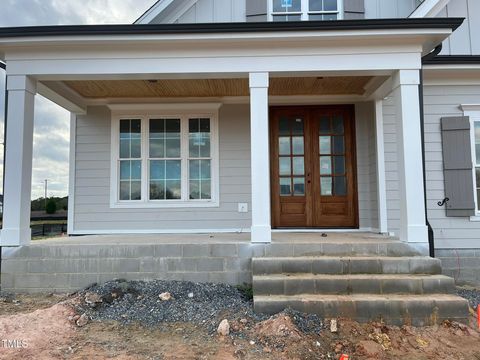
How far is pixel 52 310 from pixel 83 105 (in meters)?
3.76

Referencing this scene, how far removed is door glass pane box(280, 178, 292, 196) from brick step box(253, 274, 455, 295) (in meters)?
2.49

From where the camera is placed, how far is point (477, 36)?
6.02 metres

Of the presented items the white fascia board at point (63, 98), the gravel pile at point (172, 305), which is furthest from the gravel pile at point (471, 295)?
the white fascia board at point (63, 98)

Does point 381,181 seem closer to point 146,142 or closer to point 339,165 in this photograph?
point 339,165

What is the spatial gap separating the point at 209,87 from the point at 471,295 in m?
4.67

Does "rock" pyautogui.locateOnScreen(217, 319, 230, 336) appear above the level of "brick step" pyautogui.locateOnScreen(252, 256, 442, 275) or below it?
below

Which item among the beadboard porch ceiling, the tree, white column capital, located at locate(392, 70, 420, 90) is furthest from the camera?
the tree

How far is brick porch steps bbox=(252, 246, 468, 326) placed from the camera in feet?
11.7

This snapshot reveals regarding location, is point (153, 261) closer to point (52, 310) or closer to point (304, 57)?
point (52, 310)

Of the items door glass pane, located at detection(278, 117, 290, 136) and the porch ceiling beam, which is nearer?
the porch ceiling beam

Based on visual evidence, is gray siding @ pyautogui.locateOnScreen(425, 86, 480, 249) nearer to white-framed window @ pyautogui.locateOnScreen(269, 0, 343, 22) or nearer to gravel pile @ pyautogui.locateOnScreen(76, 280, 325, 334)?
white-framed window @ pyautogui.locateOnScreen(269, 0, 343, 22)

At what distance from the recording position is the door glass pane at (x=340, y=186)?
618cm

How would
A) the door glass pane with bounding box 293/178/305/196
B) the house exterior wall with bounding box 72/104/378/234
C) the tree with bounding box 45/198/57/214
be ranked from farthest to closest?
the tree with bounding box 45/198/57/214 → the door glass pane with bounding box 293/178/305/196 → the house exterior wall with bounding box 72/104/378/234

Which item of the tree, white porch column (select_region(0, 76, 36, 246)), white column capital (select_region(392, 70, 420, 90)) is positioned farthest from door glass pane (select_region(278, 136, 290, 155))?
the tree
